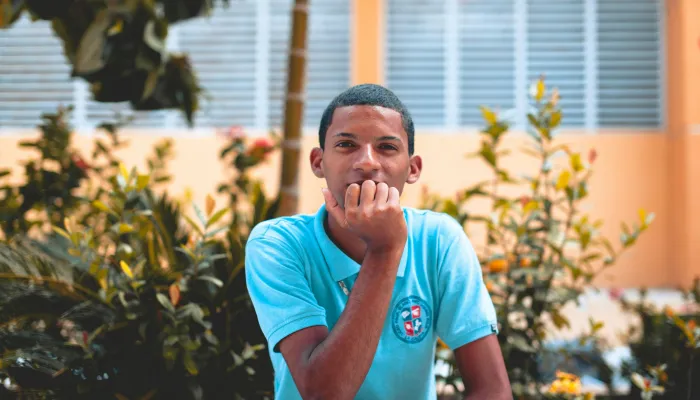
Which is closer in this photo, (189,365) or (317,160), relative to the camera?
(317,160)

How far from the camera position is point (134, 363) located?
222cm

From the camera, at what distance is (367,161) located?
5.46 ft

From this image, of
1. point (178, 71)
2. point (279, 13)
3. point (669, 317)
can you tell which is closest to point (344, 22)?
point (279, 13)

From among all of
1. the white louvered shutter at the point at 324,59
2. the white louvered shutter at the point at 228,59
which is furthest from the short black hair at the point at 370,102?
the white louvered shutter at the point at 228,59

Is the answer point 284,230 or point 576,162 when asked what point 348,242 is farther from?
point 576,162

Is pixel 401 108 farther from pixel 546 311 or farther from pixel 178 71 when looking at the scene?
pixel 178 71

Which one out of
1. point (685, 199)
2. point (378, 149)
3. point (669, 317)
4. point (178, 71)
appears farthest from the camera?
point (685, 199)

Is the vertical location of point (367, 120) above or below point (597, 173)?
above

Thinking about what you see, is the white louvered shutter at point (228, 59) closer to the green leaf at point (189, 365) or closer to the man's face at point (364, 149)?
the green leaf at point (189, 365)

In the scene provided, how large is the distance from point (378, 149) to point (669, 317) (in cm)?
183

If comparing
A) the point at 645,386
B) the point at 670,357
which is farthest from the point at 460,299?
the point at 670,357

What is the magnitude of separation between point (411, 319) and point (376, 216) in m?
0.32

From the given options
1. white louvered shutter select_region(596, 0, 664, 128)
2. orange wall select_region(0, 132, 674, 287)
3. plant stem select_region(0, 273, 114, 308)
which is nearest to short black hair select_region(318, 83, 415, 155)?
plant stem select_region(0, 273, 114, 308)

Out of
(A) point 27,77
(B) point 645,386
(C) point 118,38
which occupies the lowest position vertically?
(B) point 645,386
